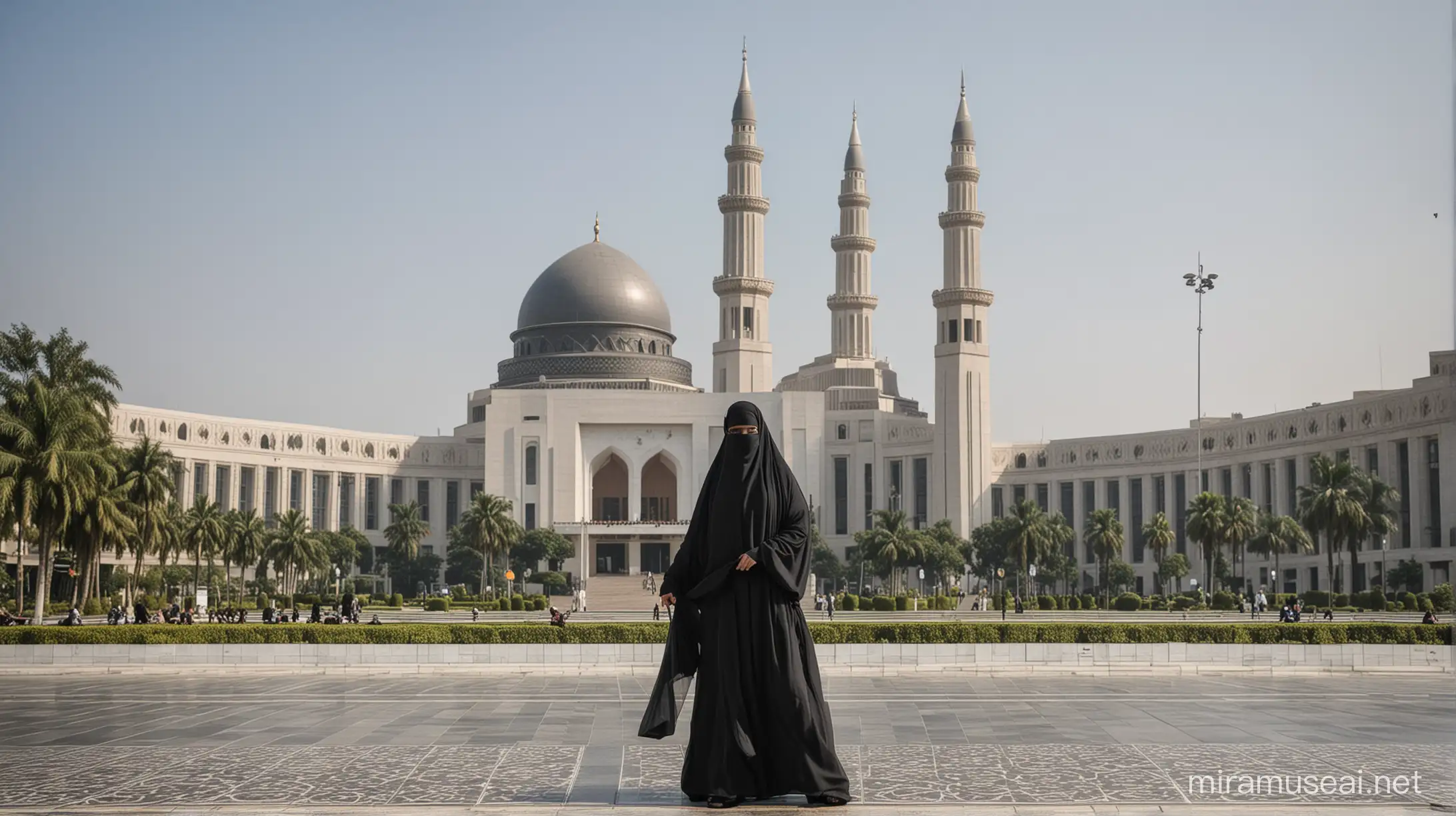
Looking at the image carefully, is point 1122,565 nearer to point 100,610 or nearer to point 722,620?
point 100,610

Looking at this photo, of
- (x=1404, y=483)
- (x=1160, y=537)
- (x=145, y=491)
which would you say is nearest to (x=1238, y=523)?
(x=1160, y=537)

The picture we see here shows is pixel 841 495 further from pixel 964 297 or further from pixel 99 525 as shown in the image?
pixel 99 525

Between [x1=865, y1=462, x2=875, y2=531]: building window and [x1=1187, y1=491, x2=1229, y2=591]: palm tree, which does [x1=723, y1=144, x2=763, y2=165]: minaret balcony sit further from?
[x1=1187, y1=491, x2=1229, y2=591]: palm tree

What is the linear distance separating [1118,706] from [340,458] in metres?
70.6

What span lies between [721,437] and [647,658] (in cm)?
5887

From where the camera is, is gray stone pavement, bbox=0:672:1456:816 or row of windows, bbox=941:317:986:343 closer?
gray stone pavement, bbox=0:672:1456:816

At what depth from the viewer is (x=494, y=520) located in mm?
60531

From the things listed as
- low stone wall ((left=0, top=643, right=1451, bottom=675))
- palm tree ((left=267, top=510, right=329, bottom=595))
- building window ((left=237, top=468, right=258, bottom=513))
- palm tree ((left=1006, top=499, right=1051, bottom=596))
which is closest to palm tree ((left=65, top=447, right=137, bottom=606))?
low stone wall ((left=0, top=643, right=1451, bottom=675))

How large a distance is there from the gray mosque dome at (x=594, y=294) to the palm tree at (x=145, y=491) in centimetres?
4118

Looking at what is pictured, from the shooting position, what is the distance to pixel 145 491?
4531cm

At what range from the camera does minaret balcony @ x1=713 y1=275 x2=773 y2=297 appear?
245 feet

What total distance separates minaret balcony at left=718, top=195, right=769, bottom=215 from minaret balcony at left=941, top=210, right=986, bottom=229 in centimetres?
900

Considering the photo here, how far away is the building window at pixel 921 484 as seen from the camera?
8306 cm

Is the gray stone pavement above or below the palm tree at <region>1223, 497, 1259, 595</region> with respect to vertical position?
below
